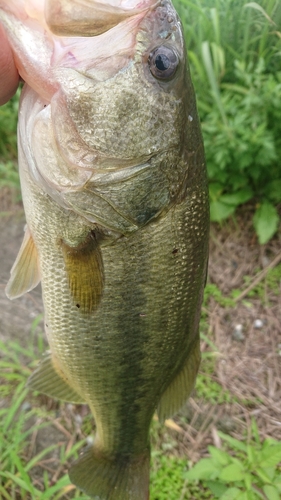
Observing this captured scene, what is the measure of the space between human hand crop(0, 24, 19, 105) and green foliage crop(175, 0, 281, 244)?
1.41 m

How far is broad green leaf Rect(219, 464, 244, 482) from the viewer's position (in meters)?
1.57

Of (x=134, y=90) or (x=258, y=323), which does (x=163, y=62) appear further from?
(x=258, y=323)

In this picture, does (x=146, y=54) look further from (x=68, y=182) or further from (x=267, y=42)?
(x=267, y=42)

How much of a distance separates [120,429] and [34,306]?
51.5 inches

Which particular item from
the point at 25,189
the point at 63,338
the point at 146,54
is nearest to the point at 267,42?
the point at 146,54

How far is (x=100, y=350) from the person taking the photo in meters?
1.30

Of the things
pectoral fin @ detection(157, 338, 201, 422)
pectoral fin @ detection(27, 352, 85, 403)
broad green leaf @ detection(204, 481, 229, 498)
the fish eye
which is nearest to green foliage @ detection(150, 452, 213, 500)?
broad green leaf @ detection(204, 481, 229, 498)

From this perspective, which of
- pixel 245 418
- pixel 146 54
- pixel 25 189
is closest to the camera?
pixel 146 54

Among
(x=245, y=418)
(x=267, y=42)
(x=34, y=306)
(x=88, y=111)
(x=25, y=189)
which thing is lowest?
(x=245, y=418)

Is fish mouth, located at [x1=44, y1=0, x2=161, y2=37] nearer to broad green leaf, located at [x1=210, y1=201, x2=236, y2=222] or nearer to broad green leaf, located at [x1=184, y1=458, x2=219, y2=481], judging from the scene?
broad green leaf, located at [x1=184, y1=458, x2=219, y2=481]

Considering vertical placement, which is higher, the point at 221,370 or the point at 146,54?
the point at 146,54

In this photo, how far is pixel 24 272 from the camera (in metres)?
1.30

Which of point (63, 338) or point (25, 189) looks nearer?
point (25, 189)

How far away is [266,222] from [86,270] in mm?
1844
